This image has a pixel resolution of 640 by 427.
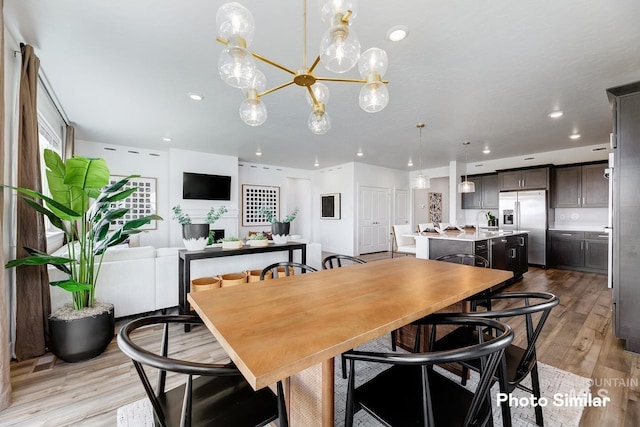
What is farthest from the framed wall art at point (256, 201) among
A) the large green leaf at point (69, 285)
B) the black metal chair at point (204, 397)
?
the black metal chair at point (204, 397)

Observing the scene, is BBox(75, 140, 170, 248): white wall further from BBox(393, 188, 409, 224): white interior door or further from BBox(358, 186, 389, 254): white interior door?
BBox(393, 188, 409, 224): white interior door

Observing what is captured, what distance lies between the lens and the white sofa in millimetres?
2752

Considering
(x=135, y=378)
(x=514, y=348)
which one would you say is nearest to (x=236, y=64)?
(x=514, y=348)

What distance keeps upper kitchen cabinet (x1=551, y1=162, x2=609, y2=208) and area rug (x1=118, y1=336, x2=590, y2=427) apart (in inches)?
201

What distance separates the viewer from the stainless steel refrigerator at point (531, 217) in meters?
5.66

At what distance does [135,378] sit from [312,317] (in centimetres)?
186

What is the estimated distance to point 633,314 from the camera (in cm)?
239

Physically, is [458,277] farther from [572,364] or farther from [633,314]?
[633,314]

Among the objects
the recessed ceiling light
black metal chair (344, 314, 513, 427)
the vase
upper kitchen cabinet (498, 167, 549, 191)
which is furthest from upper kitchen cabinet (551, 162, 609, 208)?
the vase

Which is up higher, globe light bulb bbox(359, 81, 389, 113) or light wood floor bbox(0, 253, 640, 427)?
globe light bulb bbox(359, 81, 389, 113)

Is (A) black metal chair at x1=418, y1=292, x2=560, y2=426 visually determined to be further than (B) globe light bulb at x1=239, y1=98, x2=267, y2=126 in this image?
No

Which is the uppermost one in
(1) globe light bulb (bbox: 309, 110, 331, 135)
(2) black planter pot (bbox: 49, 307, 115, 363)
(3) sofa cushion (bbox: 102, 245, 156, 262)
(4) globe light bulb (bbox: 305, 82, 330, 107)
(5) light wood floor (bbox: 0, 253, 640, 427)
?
(4) globe light bulb (bbox: 305, 82, 330, 107)

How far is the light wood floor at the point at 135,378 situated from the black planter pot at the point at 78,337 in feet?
0.26

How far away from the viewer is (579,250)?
5387mm
